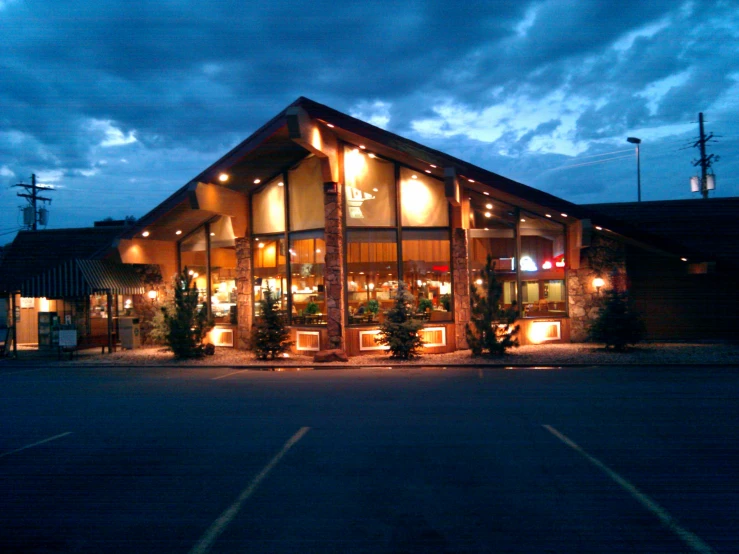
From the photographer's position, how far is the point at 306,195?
20.0 m

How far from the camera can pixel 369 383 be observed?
13.6m

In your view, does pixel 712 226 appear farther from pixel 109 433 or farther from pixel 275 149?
pixel 109 433

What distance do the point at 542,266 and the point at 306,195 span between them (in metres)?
8.39

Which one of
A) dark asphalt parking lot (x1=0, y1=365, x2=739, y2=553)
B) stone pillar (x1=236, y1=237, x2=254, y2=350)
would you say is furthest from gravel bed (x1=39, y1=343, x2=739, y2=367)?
dark asphalt parking lot (x1=0, y1=365, x2=739, y2=553)

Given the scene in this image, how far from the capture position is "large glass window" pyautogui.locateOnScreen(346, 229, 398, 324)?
1917cm

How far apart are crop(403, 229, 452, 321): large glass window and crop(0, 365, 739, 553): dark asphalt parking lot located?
7.28 m

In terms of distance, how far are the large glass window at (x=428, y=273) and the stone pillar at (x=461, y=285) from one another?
0.23 m

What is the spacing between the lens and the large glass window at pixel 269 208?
20.8 m

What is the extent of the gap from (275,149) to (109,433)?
11791 mm

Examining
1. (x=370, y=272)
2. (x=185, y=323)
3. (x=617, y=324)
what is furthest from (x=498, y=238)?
(x=185, y=323)

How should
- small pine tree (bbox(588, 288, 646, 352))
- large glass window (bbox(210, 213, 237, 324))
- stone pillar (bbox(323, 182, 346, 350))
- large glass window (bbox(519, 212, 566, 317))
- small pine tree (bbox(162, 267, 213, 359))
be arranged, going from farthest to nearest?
large glass window (bbox(210, 213, 237, 324)), large glass window (bbox(519, 212, 566, 317)), small pine tree (bbox(162, 267, 213, 359)), stone pillar (bbox(323, 182, 346, 350)), small pine tree (bbox(588, 288, 646, 352))

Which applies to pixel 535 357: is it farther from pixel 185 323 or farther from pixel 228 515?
pixel 228 515

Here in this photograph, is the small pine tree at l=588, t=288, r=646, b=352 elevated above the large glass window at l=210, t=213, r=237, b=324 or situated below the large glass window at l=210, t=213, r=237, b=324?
below

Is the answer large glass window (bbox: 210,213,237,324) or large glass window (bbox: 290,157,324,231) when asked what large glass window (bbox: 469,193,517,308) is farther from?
large glass window (bbox: 210,213,237,324)
